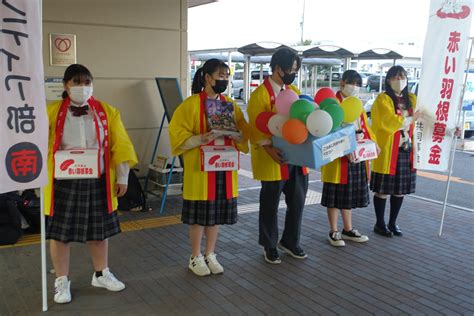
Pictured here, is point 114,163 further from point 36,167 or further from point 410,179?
point 410,179

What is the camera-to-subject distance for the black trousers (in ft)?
12.5

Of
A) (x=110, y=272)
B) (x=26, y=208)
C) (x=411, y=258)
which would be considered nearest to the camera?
(x=110, y=272)

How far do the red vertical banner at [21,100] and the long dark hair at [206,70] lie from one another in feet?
3.85

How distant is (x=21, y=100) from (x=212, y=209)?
5.01 feet

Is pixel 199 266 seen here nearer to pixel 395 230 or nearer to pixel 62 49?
pixel 395 230

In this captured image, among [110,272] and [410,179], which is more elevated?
[410,179]

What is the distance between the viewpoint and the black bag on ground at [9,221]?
13.6 feet

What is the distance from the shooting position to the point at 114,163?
3.16 metres

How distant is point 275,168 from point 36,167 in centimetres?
177

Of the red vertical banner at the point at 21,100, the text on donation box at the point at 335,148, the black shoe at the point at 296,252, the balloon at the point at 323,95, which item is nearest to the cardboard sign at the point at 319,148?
the text on donation box at the point at 335,148

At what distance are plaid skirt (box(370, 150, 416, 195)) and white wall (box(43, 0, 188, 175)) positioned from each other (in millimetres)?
2758

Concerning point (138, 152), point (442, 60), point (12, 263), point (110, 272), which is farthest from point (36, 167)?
point (442, 60)

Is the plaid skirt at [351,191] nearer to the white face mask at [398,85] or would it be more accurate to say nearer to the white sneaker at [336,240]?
the white sneaker at [336,240]

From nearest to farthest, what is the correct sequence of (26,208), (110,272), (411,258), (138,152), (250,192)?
(110,272) < (411,258) < (26,208) < (138,152) < (250,192)
